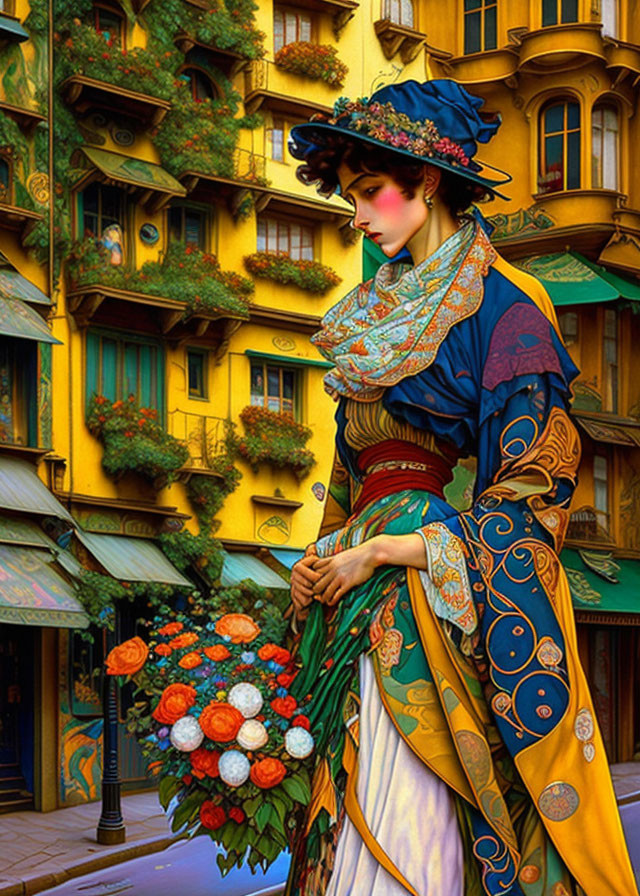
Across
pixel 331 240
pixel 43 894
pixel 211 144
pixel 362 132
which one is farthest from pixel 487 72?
pixel 362 132

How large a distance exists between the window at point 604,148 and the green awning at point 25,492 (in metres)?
11.6

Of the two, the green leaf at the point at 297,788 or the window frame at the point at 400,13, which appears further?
the window frame at the point at 400,13

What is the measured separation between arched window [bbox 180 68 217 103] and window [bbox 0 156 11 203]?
3.78 m

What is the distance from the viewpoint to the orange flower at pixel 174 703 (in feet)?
11.0

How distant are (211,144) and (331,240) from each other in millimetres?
2735

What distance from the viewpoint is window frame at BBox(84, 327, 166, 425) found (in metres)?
19.1

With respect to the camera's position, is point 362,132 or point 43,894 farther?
point 43,894

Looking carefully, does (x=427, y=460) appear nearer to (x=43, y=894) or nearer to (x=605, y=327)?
(x=43, y=894)

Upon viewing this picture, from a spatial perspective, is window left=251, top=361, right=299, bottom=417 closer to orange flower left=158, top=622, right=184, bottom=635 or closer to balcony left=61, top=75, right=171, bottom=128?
balcony left=61, top=75, right=171, bottom=128

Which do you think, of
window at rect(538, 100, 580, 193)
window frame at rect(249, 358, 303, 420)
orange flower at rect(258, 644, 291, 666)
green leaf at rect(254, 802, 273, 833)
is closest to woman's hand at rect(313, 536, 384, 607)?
orange flower at rect(258, 644, 291, 666)

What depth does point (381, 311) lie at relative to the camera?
366 centimetres

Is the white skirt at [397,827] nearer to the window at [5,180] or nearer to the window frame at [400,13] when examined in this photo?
the window at [5,180]

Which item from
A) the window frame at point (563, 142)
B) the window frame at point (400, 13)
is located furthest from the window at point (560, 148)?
the window frame at point (400, 13)

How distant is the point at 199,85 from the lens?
21.2 m
